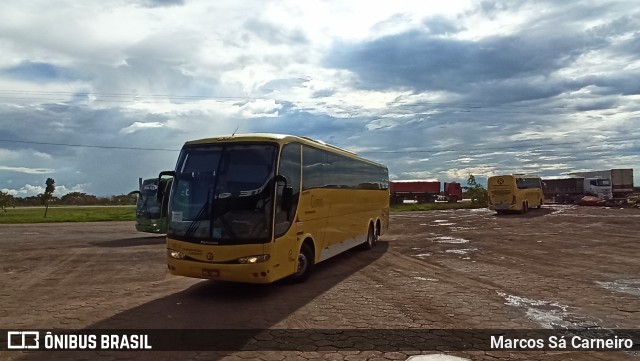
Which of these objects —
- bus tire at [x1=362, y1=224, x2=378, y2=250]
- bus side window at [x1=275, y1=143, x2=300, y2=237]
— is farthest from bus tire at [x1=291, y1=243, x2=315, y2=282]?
bus tire at [x1=362, y1=224, x2=378, y2=250]

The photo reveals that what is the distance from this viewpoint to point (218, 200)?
8.21 metres

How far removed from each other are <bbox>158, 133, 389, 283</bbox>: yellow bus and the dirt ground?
2.28 ft

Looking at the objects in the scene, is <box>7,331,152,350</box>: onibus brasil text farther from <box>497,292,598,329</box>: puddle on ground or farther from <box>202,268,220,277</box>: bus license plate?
<box>497,292,598,329</box>: puddle on ground

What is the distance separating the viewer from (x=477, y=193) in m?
54.8

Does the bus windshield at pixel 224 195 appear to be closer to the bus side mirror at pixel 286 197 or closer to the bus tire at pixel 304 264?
the bus side mirror at pixel 286 197

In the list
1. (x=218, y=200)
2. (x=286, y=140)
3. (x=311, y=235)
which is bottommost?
(x=311, y=235)

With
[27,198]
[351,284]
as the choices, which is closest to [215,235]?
[351,284]

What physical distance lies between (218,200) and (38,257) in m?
10.4

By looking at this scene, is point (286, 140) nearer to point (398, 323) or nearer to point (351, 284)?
point (351, 284)

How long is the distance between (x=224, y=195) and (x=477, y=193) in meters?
51.3

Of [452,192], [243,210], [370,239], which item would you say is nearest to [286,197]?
[243,210]

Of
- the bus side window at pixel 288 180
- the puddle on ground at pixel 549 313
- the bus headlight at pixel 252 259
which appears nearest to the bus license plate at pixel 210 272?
the bus headlight at pixel 252 259

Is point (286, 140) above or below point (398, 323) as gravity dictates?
above

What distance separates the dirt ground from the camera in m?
6.18
